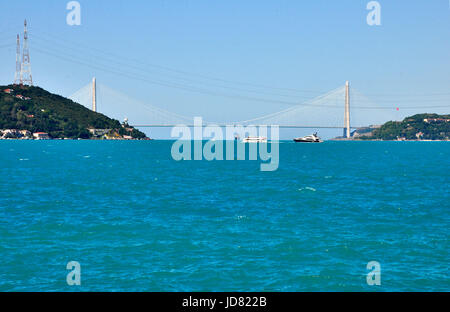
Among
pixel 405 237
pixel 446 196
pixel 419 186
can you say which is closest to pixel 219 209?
pixel 405 237

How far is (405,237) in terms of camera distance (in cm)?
2848

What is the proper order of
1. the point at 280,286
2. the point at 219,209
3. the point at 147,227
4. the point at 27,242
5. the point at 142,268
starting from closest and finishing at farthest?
the point at 280,286 → the point at 142,268 → the point at 27,242 → the point at 147,227 → the point at 219,209

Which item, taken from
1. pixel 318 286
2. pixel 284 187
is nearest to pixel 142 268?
pixel 318 286

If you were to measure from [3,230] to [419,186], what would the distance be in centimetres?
4830

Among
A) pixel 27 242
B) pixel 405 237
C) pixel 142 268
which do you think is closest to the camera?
pixel 142 268

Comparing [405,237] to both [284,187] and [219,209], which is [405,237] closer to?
[219,209]

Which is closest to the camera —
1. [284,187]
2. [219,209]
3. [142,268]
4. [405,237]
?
[142,268]

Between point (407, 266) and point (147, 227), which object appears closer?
point (407, 266)

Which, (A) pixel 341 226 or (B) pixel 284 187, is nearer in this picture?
(A) pixel 341 226

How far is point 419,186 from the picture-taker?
192ft

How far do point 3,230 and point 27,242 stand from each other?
4151 millimetres
